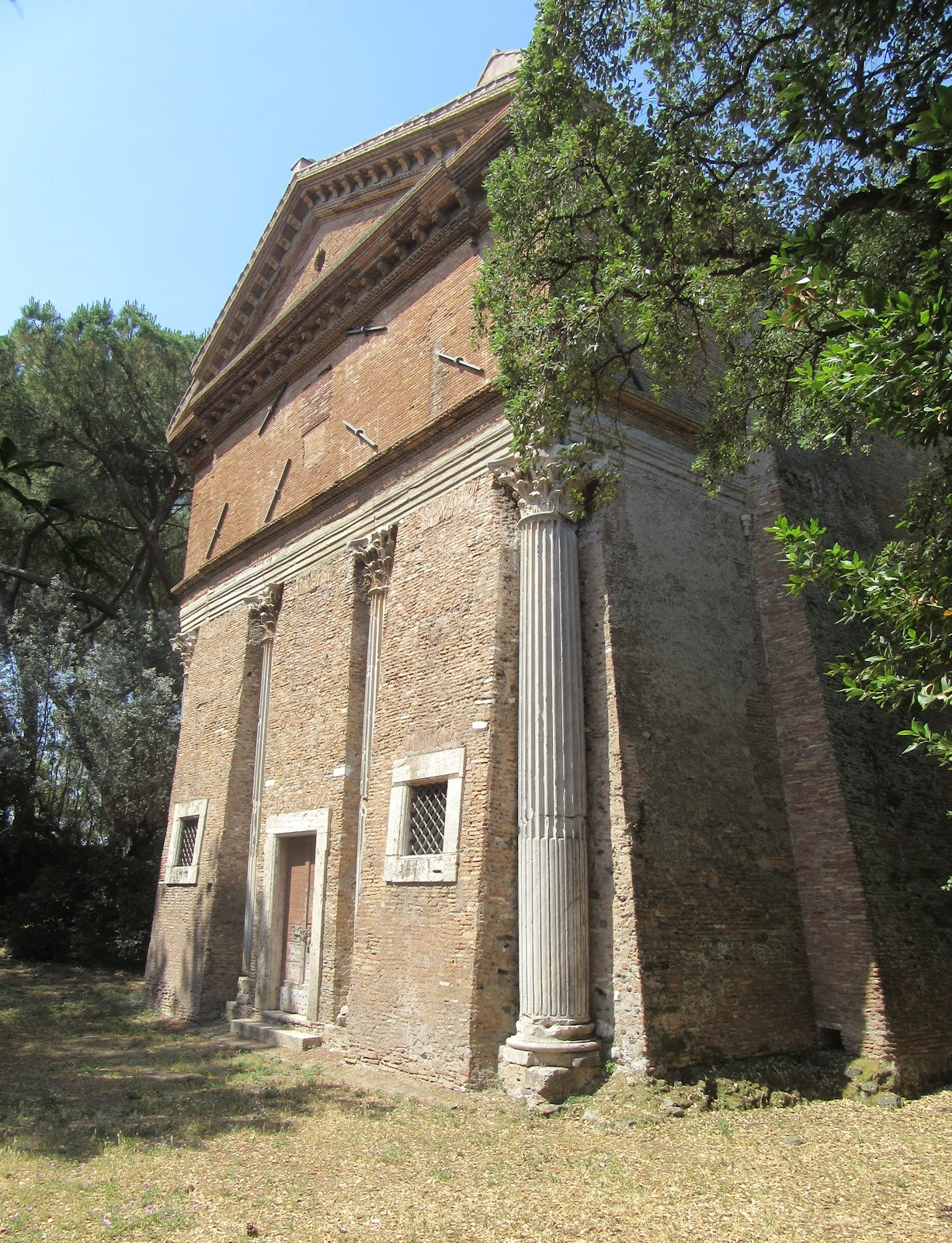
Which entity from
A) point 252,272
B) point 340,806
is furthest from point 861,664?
point 252,272

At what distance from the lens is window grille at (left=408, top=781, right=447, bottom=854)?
8.47 m

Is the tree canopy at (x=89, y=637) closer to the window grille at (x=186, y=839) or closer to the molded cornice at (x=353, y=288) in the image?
the molded cornice at (x=353, y=288)

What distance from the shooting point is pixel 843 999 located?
7.90m

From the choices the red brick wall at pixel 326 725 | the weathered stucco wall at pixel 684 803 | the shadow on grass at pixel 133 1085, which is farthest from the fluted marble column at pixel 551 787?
the red brick wall at pixel 326 725

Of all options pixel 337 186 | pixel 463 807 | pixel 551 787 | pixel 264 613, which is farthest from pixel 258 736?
pixel 337 186

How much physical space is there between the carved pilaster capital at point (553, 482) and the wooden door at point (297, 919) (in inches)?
209

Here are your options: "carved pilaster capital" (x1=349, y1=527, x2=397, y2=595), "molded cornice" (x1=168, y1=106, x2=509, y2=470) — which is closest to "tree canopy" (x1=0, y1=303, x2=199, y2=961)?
"molded cornice" (x1=168, y1=106, x2=509, y2=470)

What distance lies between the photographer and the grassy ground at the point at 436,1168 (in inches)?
185

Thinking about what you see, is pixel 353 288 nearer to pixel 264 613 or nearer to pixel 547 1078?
pixel 264 613

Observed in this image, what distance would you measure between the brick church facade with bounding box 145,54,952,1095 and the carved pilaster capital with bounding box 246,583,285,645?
0.04m

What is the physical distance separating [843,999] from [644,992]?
2375 mm

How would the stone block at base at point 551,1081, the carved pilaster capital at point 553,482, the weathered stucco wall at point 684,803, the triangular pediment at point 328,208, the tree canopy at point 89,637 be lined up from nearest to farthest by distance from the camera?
the stone block at base at point 551,1081
the weathered stucco wall at point 684,803
the carved pilaster capital at point 553,482
the triangular pediment at point 328,208
the tree canopy at point 89,637

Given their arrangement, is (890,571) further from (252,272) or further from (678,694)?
(252,272)

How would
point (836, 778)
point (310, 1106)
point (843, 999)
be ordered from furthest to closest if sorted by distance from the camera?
point (836, 778) → point (843, 999) → point (310, 1106)
